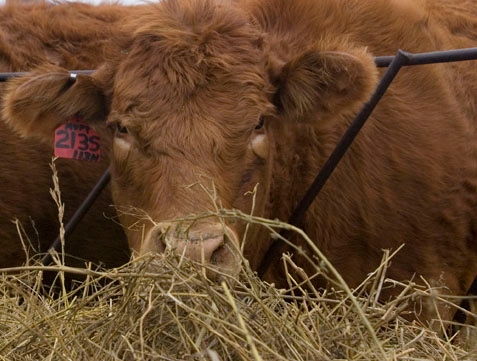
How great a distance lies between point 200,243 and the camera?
130 inches

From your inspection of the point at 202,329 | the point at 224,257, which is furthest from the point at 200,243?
the point at 202,329

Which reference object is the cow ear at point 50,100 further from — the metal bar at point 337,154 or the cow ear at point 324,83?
the metal bar at point 337,154

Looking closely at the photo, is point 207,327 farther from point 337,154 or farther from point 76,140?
point 76,140

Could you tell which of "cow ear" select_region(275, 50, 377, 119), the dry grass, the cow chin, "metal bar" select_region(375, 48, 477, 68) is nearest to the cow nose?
the cow chin

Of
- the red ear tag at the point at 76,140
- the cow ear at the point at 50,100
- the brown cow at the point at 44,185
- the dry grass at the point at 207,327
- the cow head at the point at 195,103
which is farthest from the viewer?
the brown cow at the point at 44,185

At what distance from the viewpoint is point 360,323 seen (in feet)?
9.63

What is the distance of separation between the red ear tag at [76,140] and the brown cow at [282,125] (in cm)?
7

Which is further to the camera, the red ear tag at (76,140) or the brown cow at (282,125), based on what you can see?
the red ear tag at (76,140)

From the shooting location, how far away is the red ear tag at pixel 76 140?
4.68 m

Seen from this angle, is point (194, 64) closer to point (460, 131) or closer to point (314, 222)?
point (314, 222)

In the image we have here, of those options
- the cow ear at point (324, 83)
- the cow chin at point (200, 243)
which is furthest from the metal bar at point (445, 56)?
the cow chin at point (200, 243)

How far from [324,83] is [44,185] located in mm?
2130

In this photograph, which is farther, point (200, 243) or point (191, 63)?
point (191, 63)

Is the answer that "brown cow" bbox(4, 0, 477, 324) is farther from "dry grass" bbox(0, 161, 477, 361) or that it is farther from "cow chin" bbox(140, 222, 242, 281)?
"dry grass" bbox(0, 161, 477, 361)
